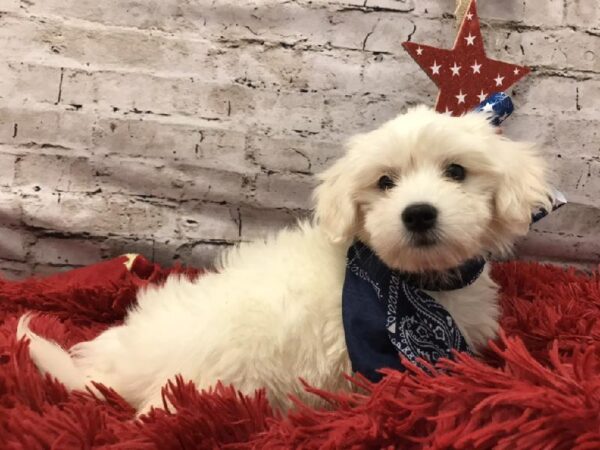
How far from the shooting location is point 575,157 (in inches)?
70.7

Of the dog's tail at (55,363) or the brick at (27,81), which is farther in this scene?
the brick at (27,81)

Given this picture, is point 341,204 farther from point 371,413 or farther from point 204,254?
point 204,254

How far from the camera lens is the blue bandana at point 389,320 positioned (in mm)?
1035

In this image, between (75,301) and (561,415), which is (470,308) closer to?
(561,415)

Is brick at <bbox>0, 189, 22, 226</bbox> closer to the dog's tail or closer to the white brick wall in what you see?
the white brick wall

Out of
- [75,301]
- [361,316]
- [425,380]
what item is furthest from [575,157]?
[75,301]

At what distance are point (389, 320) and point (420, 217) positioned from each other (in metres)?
0.21

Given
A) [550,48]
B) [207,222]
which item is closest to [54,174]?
[207,222]

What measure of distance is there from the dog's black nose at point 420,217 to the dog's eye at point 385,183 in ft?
0.45

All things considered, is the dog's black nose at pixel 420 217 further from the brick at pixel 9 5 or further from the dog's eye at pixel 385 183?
the brick at pixel 9 5

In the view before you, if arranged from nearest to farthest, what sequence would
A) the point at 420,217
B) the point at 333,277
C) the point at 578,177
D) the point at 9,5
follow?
the point at 420,217
the point at 333,277
the point at 9,5
the point at 578,177

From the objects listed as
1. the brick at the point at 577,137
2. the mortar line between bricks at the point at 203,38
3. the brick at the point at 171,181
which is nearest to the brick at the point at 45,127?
the brick at the point at 171,181

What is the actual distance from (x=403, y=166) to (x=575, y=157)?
3.12ft

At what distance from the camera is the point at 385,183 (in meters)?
1.19
